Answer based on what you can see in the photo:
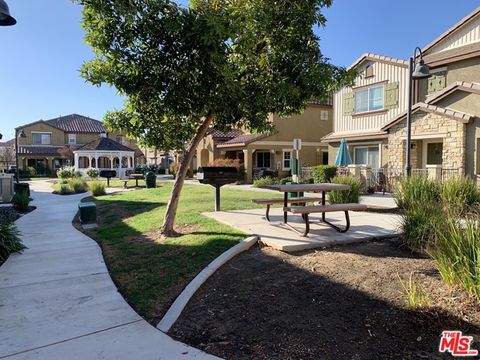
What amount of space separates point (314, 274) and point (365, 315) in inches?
47.0

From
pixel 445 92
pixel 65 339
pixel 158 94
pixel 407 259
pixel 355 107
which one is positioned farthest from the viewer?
pixel 355 107

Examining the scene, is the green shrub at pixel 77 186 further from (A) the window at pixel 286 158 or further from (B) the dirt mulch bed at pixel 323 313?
(B) the dirt mulch bed at pixel 323 313

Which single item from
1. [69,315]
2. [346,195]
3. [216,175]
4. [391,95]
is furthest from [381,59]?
[69,315]

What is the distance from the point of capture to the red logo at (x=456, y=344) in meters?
3.08

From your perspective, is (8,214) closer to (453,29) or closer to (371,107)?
(371,107)

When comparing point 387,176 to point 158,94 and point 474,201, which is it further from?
point 158,94

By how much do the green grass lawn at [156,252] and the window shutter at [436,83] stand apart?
1313cm

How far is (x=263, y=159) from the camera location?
1123 inches

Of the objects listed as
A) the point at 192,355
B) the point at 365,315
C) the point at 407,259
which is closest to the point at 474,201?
the point at 407,259

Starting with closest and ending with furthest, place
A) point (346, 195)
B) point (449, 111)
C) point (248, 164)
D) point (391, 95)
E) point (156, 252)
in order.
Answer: point (156, 252) → point (346, 195) → point (449, 111) → point (391, 95) → point (248, 164)

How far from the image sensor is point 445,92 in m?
15.3

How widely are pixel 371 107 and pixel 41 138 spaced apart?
46.7 meters

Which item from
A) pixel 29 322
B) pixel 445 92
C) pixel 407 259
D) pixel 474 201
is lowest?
pixel 29 322

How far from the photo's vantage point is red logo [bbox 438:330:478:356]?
3083mm
